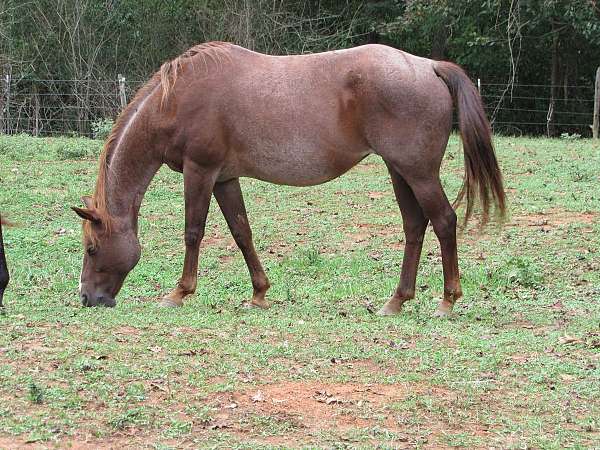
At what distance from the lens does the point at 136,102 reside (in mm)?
7133

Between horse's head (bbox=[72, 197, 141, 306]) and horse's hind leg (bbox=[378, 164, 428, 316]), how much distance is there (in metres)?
2.00

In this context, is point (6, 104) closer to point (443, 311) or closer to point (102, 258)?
point (102, 258)

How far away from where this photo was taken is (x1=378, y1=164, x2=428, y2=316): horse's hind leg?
696 centimetres

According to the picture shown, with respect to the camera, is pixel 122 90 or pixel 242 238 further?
pixel 122 90

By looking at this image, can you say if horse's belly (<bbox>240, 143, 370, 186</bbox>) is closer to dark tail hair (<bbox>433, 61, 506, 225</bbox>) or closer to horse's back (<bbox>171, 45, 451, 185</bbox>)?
horse's back (<bbox>171, 45, 451, 185</bbox>)

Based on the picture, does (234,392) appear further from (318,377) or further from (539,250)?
(539,250)

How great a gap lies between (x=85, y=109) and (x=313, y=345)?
635 inches

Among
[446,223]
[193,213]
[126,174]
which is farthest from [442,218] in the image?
[126,174]

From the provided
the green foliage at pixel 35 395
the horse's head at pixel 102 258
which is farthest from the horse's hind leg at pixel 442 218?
the green foliage at pixel 35 395

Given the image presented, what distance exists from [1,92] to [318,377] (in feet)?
55.3

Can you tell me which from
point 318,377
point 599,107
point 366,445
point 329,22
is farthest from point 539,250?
point 329,22

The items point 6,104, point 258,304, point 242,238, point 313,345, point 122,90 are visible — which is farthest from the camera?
point 6,104

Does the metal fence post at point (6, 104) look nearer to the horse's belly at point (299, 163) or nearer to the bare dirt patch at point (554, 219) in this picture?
the bare dirt patch at point (554, 219)

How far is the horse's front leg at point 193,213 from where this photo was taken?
6957 mm
